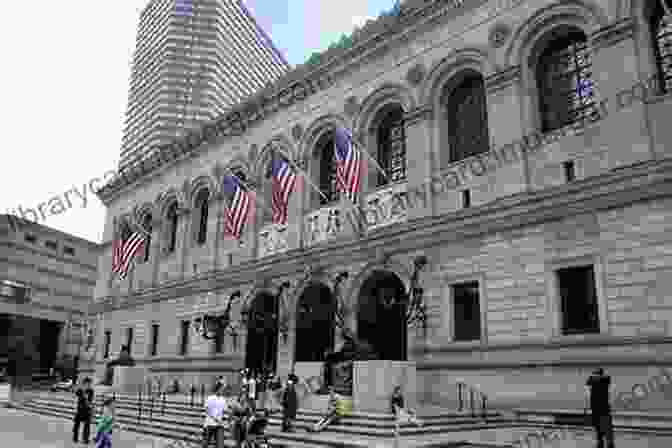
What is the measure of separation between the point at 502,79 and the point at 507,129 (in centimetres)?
180

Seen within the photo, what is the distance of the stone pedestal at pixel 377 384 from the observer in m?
16.1

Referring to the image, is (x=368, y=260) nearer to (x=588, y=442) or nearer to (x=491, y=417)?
(x=491, y=417)

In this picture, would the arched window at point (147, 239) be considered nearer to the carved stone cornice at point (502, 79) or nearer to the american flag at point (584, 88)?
the carved stone cornice at point (502, 79)

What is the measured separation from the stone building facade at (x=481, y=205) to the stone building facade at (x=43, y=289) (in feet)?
117

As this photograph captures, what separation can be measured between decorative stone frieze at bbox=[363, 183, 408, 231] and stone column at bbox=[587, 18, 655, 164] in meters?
7.21

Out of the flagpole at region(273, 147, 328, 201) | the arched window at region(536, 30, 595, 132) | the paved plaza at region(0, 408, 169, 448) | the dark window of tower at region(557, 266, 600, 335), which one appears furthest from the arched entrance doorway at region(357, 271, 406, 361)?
the paved plaza at region(0, 408, 169, 448)

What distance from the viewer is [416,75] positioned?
72.1ft

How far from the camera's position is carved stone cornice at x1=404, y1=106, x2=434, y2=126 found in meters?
21.3

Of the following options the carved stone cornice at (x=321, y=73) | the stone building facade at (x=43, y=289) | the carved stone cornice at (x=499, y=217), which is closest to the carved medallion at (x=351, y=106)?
the carved stone cornice at (x=321, y=73)

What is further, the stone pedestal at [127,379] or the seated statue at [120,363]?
the seated statue at [120,363]

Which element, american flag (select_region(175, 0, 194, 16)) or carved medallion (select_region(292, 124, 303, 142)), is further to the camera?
american flag (select_region(175, 0, 194, 16))

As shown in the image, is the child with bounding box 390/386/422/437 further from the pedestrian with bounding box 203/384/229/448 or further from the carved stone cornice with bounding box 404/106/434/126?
the carved stone cornice with bounding box 404/106/434/126

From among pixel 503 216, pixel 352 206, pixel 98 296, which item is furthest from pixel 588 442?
pixel 98 296

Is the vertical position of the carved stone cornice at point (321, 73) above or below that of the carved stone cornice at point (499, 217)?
above
